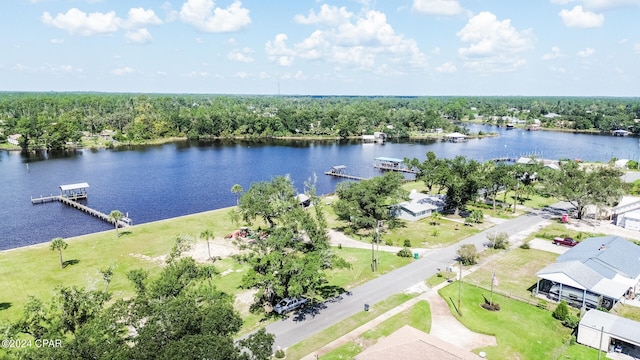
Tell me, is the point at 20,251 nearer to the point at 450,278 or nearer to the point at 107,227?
the point at 107,227

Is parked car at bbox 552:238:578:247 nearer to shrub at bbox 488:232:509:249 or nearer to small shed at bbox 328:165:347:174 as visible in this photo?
shrub at bbox 488:232:509:249

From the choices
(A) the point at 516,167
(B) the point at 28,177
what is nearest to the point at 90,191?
(B) the point at 28,177

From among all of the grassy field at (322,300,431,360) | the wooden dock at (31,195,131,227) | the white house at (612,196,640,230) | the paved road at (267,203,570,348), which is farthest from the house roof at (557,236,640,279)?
the wooden dock at (31,195,131,227)

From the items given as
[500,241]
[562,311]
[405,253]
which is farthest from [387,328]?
[500,241]

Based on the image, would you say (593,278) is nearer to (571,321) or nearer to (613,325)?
(571,321)

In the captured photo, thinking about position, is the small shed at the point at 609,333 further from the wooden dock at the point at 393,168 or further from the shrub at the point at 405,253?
the wooden dock at the point at 393,168

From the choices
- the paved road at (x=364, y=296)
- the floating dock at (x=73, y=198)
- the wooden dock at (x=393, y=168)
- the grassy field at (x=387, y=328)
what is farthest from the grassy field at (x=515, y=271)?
the wooden dock at (x=393, y=168)
